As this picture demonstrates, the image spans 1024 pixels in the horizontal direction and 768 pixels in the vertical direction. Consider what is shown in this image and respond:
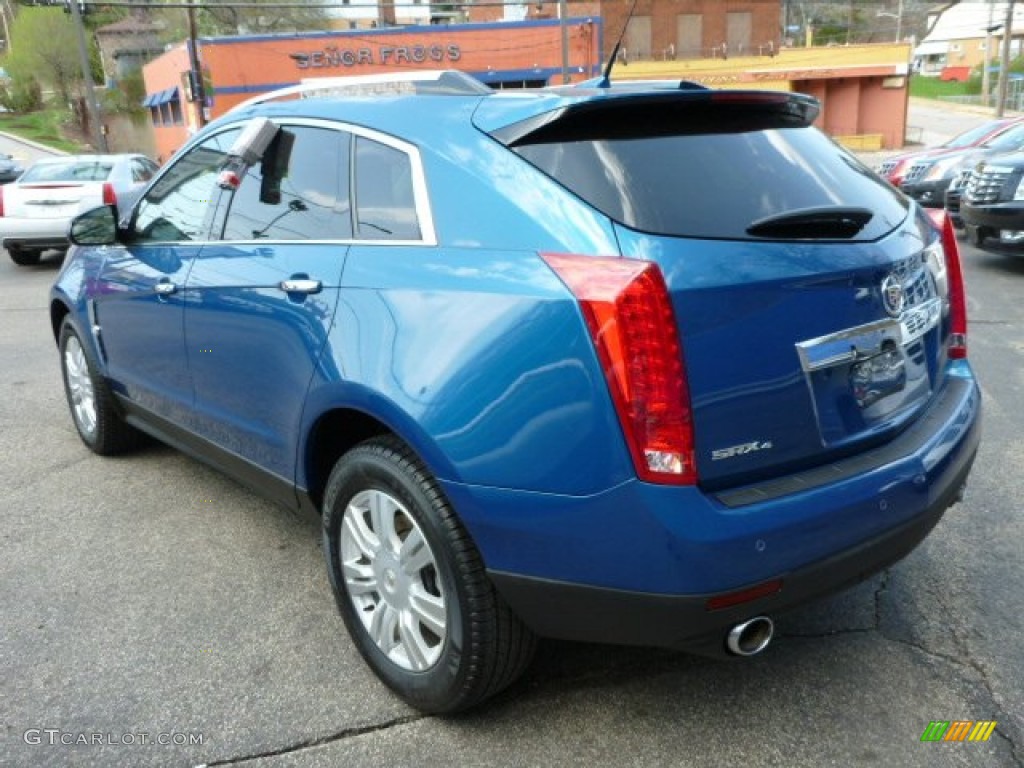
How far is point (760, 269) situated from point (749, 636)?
895mm

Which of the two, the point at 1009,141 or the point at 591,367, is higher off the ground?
the point at 591,367

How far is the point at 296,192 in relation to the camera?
9.91 feet

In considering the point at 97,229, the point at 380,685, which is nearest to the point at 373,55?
the point at 97,229

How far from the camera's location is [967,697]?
8.38 feet

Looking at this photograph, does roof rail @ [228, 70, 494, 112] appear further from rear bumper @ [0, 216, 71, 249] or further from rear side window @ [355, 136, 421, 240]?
rear bumper @ [0, 216, 71, 249]

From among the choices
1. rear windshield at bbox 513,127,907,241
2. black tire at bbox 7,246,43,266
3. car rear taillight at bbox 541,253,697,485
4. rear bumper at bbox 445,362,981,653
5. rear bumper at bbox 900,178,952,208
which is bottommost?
black tire at bbox 7,246,43,266

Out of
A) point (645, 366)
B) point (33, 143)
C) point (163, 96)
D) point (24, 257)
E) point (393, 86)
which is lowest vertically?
point (24, 257)

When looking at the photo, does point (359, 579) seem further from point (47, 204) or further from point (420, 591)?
point (47, 204)

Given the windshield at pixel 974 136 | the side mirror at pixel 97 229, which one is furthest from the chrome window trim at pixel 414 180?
the windshield at pixel 974 136

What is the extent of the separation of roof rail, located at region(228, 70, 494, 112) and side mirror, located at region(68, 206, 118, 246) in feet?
3.05

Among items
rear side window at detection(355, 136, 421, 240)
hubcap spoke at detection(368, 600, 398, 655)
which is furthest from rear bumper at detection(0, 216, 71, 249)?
hubcap spoke at detection(368, 600, 398, 655)

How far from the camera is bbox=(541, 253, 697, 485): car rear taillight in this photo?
78.2 inches

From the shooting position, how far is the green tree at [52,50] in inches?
2356

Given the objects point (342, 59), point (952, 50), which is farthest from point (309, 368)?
point (952, 50)
